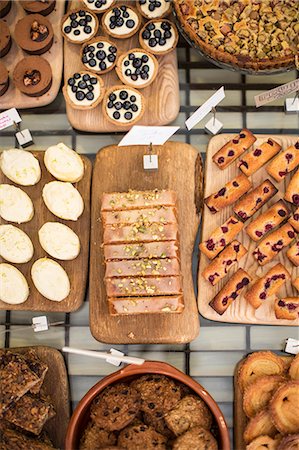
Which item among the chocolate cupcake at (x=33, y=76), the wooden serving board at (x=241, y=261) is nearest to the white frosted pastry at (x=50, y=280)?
the wooden serving board at (x=241, y=261)

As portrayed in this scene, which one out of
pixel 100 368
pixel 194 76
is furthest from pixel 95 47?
pixel 100 368

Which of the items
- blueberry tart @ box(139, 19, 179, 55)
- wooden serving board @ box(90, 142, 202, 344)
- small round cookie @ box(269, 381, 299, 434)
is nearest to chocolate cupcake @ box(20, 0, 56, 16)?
blueberry tart @ box(139, 19, 179, 55)

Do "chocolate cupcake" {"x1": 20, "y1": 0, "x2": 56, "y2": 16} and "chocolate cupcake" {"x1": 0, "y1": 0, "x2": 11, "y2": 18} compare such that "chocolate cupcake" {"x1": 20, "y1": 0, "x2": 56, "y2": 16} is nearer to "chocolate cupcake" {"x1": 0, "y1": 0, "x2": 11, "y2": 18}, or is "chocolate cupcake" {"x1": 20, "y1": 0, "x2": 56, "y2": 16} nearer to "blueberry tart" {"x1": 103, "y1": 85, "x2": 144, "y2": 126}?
"chocolate cupcake" {"x1": 0, "y1": 0, "x2": 11, "y2": 18}

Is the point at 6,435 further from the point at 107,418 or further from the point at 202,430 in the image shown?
the point at 202,430

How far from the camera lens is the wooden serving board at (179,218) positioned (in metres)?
2.84

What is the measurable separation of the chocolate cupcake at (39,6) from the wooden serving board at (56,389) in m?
1.63

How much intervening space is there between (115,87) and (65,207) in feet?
2.05

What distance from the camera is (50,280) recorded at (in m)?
2.86

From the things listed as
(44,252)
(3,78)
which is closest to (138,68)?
(3,78)

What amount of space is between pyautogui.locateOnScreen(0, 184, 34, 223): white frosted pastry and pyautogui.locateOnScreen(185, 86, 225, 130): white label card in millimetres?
868

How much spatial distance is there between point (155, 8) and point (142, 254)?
122 centimetres

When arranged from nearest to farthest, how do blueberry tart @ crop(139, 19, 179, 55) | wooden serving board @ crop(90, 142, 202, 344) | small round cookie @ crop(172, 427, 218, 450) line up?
small round cookie @ crop(172, 427, 218, 450), wooden serving board @ crop(90, 142, 202, 344), blueberry tart @ crop(139, 19, 179, 55)

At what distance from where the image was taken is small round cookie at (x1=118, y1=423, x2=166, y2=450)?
245cm

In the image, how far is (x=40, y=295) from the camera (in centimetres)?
289
